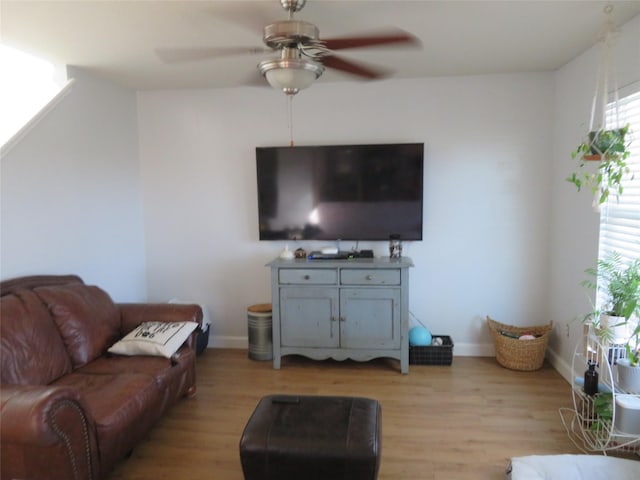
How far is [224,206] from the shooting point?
397cm

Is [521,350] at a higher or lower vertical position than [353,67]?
lower

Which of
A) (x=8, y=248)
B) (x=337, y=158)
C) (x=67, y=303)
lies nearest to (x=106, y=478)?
(x=67, y=303)

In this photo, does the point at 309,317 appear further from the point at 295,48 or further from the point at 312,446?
the point at 295,48

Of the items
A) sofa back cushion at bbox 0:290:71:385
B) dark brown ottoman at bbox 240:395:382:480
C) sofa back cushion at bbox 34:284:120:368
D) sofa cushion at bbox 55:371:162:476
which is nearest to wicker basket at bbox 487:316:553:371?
dark brown ottoman at bbox 240:395:382:480

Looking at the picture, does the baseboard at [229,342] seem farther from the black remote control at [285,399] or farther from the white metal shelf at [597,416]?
the white metal shelf at [597,416]

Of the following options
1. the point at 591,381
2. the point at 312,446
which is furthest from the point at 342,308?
the point at 591,381

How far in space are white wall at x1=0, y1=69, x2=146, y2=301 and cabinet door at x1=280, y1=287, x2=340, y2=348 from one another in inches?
60.5

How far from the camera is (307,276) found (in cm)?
345

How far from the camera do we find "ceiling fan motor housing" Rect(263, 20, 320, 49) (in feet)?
5.97

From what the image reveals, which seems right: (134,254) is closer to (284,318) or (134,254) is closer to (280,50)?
(284,318)

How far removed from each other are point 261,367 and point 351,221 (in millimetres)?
1502

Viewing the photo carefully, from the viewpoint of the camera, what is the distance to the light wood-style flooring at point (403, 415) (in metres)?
2.31

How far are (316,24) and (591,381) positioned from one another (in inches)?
104

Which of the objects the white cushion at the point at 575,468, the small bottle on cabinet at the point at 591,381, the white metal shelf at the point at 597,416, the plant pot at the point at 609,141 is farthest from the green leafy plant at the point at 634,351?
the plant pot at the point at 609,141
